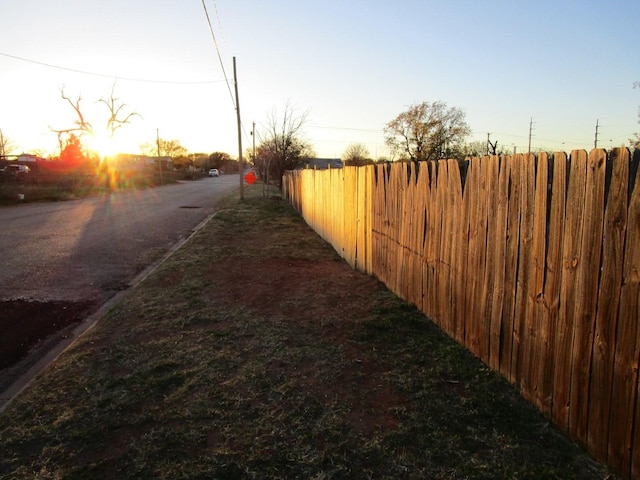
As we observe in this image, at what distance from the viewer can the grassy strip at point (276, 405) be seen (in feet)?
7.84

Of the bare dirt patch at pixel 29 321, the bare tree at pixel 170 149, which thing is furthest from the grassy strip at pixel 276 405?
the bare tree at pixel 170 149

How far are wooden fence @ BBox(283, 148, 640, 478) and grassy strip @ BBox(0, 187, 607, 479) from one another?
0.21m

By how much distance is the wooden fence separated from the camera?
2170mm

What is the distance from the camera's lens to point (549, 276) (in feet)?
8.83

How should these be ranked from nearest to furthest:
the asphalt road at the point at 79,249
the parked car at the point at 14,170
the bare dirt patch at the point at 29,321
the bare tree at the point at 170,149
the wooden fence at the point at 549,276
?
the wooden fence at the point at 549,276 < the bare dirt patch at the point at 29,321 < the asphalt road at the point at 79,249 < the parked car at the point at 14,170 < the bare tree at the point at 170,149

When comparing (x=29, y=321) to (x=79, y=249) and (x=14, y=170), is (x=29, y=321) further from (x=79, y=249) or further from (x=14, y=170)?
(x=14, y=170)

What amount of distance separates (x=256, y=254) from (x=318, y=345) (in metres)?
4.67

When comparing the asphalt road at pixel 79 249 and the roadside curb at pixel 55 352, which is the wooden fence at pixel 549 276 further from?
the asphalt road at pixel 79 249

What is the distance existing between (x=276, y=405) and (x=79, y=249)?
27.4ft

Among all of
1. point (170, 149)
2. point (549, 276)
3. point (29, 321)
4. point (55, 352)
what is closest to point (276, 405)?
point (549, 276)

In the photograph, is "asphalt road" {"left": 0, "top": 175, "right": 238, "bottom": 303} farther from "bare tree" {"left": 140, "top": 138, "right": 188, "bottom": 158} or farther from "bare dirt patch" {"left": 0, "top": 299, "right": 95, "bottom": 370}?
"bare tree" {"left": 140, "top": 138, "right": 188, "bottom": 158}

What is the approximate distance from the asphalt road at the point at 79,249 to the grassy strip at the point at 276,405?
209 centimetres

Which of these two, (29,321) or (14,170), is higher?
(14,170)

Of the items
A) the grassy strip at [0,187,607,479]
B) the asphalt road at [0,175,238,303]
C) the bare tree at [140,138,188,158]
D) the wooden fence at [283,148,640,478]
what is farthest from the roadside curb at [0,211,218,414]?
the bare tree at [140,138,188,158]
